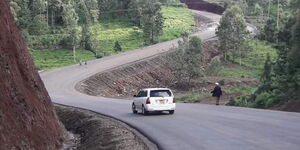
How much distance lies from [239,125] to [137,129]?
4.12 meters

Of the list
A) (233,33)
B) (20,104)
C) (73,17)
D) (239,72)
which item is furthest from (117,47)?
(20,104)

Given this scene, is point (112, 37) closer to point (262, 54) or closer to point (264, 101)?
point (262, 54)

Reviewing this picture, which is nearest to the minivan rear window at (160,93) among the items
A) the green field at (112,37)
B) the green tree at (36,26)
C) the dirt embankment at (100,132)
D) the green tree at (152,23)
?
the dirt embankment at (100,132)

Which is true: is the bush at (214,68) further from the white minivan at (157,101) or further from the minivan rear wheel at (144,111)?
the minivan rear wheel at (144,111)

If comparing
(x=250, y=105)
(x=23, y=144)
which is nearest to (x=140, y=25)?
(x=250, y=105)

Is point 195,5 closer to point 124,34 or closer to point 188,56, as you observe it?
point 124,34

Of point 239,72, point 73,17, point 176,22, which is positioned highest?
point 73,17

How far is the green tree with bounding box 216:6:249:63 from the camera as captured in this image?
267 ft

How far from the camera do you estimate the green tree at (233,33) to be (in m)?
81.4

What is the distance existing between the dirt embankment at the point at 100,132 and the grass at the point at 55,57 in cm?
4110

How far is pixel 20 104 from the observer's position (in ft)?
58.0

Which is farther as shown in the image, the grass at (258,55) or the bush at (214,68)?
the grass at (258,55)

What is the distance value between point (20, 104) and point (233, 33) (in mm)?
67054

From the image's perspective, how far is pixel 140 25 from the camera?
335 ft
